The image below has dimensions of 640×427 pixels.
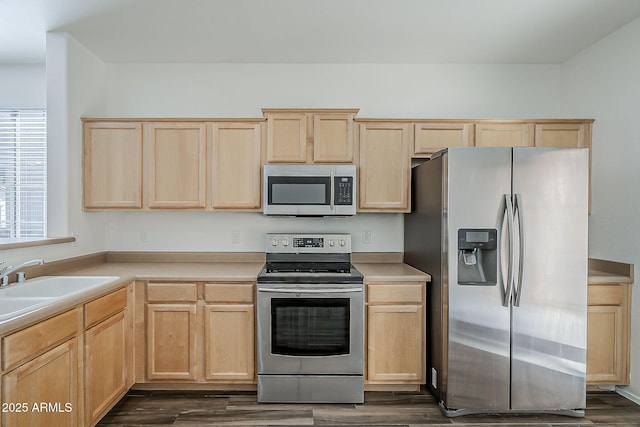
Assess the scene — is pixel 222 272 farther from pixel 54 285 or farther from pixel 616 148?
pixel 616 148

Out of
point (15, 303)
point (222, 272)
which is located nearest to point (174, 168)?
point (222, 272)

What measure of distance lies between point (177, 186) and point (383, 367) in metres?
2.22

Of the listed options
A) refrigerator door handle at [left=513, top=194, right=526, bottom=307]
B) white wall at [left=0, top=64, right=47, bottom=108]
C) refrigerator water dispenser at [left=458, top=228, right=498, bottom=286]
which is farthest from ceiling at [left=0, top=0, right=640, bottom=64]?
refrigerator water dispenser at [left=458, top=228, right=498, bottom=286]

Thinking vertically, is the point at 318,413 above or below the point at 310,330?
below

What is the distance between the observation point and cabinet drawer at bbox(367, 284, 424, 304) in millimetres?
2859

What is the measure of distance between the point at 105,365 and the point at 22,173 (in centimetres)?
238

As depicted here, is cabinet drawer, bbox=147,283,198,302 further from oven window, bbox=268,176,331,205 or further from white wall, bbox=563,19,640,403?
white wall, bbox=563,19,640,403

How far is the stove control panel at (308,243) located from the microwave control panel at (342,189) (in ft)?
1.24

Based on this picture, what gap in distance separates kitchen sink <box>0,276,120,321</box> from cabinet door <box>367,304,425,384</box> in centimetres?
190

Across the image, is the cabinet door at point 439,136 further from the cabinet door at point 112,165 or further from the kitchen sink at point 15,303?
the kitchen sink at point 15,303

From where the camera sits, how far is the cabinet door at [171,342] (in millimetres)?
2838

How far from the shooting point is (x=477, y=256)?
2.59 meters

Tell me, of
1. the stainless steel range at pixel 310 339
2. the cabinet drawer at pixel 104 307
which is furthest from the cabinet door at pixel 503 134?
the cabinet drawer at pixel 104 307

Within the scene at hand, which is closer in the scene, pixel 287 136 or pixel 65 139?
pixel 65 139
